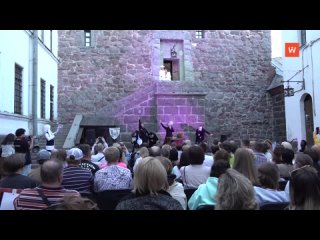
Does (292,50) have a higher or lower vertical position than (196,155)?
higher

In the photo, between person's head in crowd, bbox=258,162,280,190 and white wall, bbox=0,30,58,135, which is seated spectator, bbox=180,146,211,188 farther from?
white wall, bbox=0,30,58,135

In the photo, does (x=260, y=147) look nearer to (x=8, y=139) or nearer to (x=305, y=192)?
(x=305, y=192)

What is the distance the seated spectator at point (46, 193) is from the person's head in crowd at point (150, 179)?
642 millimetres

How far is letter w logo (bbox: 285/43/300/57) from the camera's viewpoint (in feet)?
48.9

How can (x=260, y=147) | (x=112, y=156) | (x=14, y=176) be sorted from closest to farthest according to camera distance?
(x=14, y=176) < (x=112, y=156) < (x=260, y=147)


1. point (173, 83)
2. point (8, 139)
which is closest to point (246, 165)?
point (8, 139)

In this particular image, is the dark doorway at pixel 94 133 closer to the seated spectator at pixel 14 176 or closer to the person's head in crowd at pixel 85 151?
the person's head in crowd at pixel 85 151

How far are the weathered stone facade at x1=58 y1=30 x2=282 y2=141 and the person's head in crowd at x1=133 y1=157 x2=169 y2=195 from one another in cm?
1365

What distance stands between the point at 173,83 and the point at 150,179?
14.2m

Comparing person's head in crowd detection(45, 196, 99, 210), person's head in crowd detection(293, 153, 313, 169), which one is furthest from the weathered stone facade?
person's head in crowd detection(45, 196, 99, 210)

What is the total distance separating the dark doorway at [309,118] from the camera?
48.0 ft

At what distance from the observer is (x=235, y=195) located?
2633 millimetres

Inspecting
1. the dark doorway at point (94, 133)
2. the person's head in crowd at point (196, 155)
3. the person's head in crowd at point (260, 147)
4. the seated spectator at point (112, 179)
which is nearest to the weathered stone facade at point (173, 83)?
the dark doorway at point (94, 133)
